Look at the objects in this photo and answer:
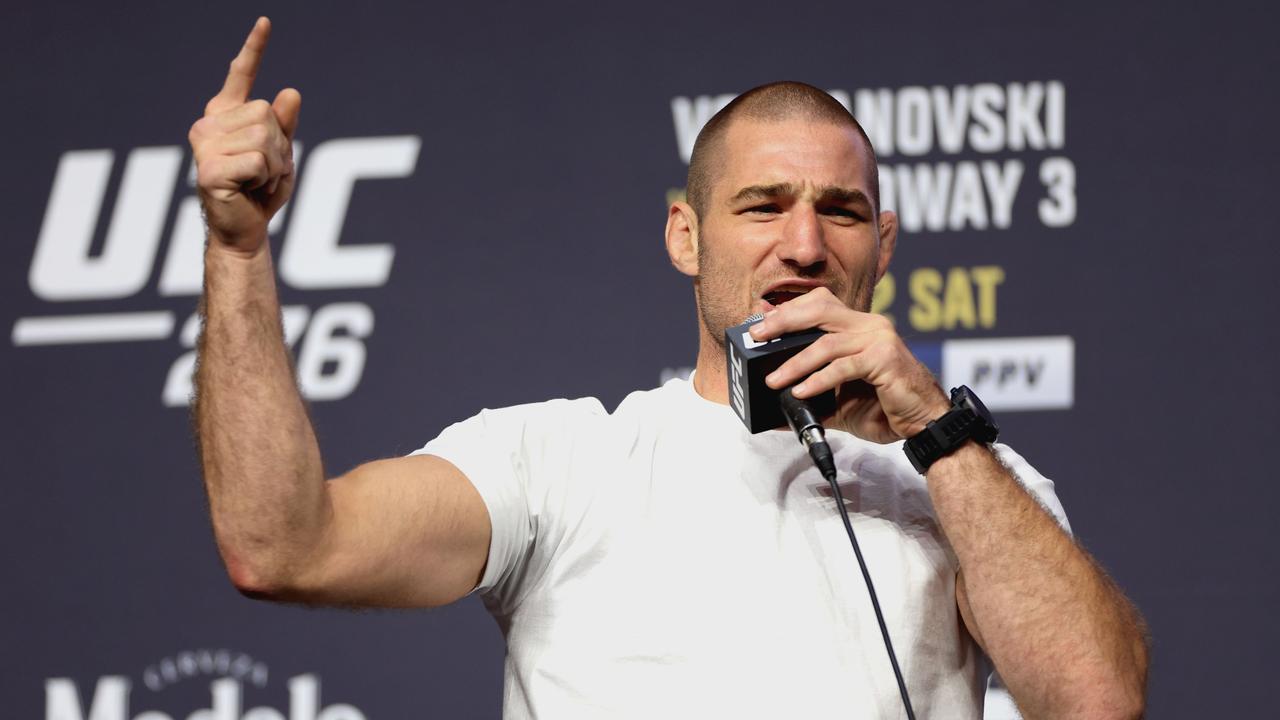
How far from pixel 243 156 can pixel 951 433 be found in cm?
71

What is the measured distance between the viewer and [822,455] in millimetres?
1219

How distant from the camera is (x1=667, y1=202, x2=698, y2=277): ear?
1757 mm

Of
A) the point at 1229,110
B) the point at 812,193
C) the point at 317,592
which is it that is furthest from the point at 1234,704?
the point at 317,592

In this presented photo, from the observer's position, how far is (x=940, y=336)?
2.35 metres

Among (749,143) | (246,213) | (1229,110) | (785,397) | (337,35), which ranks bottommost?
(785,397)

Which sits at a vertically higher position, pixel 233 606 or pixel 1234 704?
pixel 233 606

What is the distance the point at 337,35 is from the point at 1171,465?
5.36 ft

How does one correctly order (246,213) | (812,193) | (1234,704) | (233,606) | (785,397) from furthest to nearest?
(233,606)
(1234,704)
(812,193)
(785,397)
(246,213)

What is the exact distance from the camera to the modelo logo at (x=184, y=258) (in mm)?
2453

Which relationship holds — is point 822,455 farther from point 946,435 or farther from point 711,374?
point 711,374

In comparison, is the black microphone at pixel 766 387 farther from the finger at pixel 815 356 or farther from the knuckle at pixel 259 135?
the knuckle at pixel 259 135

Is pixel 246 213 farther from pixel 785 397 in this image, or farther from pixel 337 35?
pixel 337 35

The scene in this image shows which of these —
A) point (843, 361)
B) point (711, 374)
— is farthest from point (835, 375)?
point (711, 374)

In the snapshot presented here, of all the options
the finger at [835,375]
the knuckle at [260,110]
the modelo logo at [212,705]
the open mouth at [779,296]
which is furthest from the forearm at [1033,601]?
the modelo logo at [212,705]
